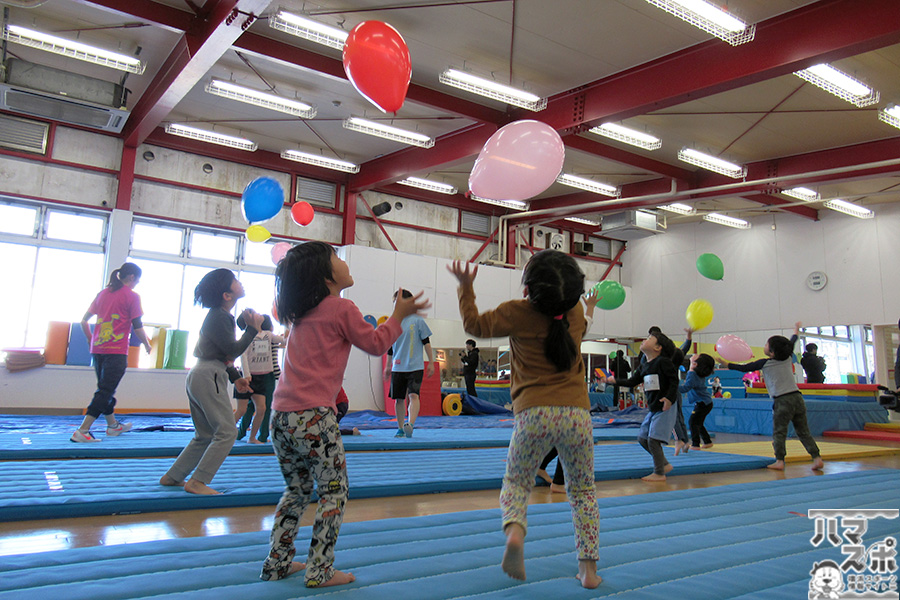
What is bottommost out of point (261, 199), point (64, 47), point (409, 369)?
point (409, 369)

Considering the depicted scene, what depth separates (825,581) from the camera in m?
2.09

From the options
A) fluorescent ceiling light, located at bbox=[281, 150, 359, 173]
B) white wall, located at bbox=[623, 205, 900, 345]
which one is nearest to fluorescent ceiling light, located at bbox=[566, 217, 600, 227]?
white wall, located at bbox=[623, 205, 900, 345]

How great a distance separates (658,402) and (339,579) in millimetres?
3486

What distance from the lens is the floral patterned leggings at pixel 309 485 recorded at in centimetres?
194

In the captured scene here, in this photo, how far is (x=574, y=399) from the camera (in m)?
2.13

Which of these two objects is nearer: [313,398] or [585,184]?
[313,398]

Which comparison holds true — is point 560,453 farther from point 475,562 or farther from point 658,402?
point 658,402

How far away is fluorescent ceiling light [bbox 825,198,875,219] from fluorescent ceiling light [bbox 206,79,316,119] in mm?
10882

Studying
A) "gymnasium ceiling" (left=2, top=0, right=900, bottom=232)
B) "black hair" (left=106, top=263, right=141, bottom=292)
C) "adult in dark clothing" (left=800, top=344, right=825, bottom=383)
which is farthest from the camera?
"adult in dark clothing" (left=800, top=344, right=825, bottom=383)

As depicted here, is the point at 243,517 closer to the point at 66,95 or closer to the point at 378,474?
the point at 378,474

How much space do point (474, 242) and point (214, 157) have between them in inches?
251

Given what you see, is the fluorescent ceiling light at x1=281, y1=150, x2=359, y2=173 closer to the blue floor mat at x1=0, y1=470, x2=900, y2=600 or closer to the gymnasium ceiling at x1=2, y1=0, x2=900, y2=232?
the gymnasium ceiling at x1=2, y1=0, x2=900, y2=232

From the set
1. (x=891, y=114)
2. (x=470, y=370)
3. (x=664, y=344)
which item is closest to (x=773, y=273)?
(x=891, y=114)

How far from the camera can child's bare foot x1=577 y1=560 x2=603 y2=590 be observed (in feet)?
6.56
